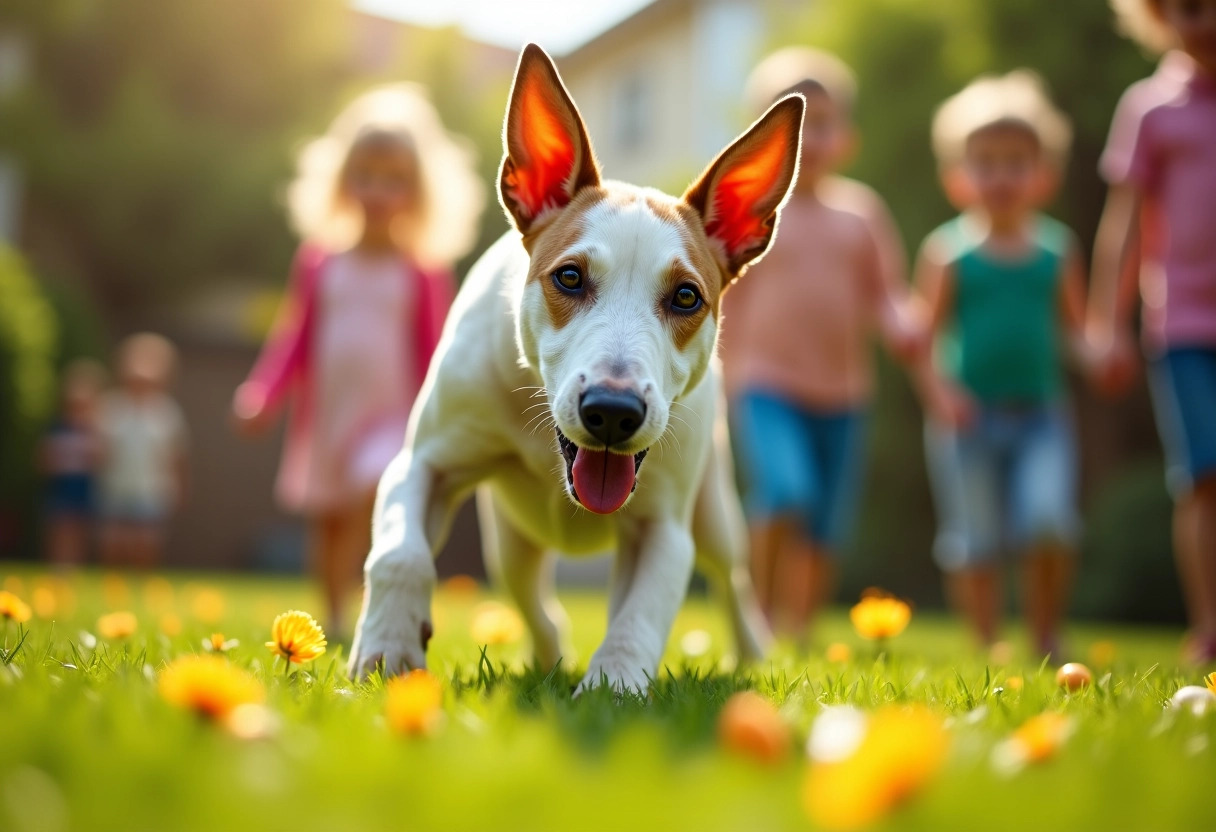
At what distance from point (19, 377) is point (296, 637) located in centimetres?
1363

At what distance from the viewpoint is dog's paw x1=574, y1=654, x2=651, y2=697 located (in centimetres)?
253

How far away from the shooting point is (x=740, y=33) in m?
22.7

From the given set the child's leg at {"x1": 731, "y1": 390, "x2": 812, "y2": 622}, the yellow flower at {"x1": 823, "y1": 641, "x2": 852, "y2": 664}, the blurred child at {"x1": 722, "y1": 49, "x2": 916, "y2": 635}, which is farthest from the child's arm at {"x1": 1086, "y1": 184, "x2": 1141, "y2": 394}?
the yellow flower at {"x1": 823, "y1": 641, "x2": 852, "y2": 664}

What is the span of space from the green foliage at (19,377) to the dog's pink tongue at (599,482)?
13.6 metres

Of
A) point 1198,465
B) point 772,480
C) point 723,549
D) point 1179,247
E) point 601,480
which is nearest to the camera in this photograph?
point 601,480

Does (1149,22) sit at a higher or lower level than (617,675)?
higher

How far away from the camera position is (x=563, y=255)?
2898mm

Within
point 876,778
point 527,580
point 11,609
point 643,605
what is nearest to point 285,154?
point 527,580

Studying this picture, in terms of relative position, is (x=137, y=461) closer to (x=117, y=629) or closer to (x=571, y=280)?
(x=117, y=629)

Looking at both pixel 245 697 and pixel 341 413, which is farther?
pixel 341 413

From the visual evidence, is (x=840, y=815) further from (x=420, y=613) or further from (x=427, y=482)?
(x=427, y=482)

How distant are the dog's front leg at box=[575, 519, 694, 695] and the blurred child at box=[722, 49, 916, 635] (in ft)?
9.49

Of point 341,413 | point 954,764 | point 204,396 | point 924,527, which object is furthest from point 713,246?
point 204,396

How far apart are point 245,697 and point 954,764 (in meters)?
1.14
